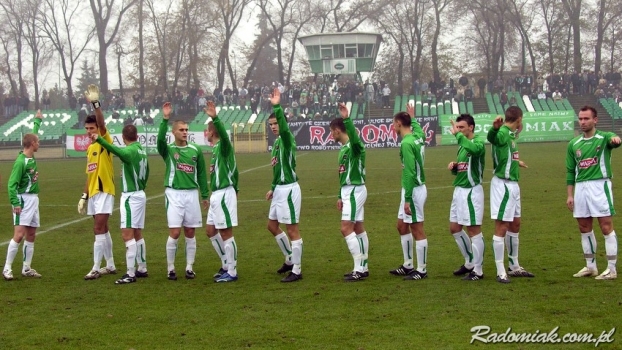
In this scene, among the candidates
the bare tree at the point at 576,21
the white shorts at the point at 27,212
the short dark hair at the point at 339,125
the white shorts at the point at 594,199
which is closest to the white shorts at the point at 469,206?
the white shorts at the point at 594,199

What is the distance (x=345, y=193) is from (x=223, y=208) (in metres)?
1.57

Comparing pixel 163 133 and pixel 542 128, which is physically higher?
pixel 163 133

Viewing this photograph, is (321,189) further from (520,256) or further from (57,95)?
(57,95)

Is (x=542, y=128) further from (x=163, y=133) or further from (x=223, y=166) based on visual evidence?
(x=163, y=133)

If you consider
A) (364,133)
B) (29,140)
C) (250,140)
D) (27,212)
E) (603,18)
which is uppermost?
(603,18)

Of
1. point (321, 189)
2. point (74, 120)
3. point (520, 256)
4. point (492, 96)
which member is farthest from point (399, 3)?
point (520, 256)

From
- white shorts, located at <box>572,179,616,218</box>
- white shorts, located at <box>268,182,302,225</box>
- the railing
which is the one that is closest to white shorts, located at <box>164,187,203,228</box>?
white shorts, located at <box>268,182,302,225</box>

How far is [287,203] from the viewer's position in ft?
35.2

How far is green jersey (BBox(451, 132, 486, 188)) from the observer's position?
998 cm

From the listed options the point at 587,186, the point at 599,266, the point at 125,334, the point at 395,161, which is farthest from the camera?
the point at 395,161

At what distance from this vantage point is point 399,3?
71000 millimetres

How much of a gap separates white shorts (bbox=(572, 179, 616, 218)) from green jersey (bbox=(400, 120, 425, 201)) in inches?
75.1

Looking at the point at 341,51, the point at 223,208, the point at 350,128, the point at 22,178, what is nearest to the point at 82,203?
the point at 22,178

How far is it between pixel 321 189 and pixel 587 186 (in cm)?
1360
